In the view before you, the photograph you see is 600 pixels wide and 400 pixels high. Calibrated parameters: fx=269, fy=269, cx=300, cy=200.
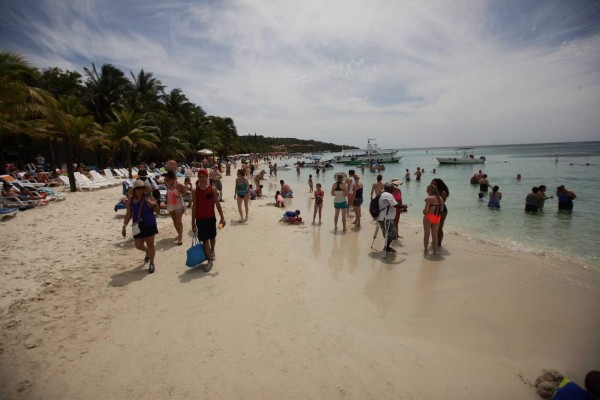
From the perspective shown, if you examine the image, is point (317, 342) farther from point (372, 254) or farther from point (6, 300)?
point (6, 300)

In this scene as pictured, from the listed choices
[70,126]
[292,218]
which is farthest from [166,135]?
[292,218]

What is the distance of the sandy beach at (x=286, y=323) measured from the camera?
2729mm

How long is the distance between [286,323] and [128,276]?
324cm

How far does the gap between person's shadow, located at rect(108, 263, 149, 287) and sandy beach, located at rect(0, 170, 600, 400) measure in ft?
0.11

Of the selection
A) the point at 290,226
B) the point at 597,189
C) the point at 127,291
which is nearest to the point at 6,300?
the point at 127,291

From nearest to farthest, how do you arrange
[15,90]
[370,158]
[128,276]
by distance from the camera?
[128,276]
[15,90]
[370,158]

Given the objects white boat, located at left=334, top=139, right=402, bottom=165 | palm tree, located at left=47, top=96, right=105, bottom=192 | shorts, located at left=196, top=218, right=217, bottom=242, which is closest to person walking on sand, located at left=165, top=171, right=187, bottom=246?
shorts, located at left=196, top=218, right=217, bottom=242

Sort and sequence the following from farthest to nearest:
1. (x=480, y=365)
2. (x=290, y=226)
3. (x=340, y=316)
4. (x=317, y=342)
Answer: (x=290, y=226) → (x=340, y=316) → (x=317, y=342) → (x=480, y=365)

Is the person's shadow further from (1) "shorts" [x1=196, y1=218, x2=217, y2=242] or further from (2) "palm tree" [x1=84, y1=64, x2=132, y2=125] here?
(2) "palm tree" [x1=84, y1=64, x2=132, y2=125]

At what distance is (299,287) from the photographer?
4.68m

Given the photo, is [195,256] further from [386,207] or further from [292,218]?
[292,218]

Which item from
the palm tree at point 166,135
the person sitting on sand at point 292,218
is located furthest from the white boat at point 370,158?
the person sitting on sand at point 292,218

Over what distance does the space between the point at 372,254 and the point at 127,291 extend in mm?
4976

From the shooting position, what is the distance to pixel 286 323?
3.64 metres
